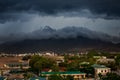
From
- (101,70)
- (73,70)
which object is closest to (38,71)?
(73,70)

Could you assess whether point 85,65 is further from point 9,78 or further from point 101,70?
point 9,78

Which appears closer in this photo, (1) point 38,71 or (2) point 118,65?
(1) point 38,71

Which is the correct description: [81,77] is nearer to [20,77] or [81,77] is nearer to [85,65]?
[85,65]

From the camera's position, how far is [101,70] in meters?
34.2

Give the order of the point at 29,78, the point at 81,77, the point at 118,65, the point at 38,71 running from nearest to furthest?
the point at 29,78
the point at 81,77
the point at 38,71
the point at 118,65

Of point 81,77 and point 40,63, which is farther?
point 40,63

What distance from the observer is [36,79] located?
82.7ft

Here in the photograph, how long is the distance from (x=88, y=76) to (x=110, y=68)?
139 inches

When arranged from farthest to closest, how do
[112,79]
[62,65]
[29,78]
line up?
1. [62,65]
2. [29,78]
3. [112,79]

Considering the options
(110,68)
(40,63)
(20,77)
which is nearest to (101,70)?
(110,68)

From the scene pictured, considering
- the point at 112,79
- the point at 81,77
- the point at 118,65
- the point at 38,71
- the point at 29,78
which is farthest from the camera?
the point at 118,65

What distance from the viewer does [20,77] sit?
27.3 metres

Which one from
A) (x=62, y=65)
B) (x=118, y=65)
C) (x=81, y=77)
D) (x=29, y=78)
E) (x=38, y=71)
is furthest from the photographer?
(x=62, y=65)

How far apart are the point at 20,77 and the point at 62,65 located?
477 inches
